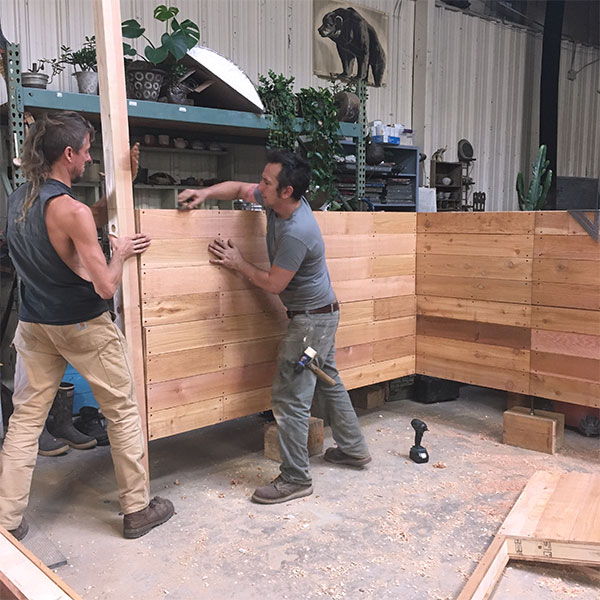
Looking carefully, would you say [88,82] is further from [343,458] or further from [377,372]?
[343,458]

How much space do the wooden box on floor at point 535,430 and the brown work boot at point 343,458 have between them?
38.9 inches

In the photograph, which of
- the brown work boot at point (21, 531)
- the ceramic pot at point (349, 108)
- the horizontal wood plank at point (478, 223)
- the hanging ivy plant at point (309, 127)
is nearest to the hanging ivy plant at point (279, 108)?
the hanging ivy plant at point (309, 127)

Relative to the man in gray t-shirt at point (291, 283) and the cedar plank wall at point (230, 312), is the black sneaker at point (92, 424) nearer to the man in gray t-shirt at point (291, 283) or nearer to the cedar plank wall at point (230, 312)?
the cedar plank wall at point (230, 312)

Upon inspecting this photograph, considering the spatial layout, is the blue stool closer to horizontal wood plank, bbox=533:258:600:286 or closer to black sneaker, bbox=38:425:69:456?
black sneaker, bbox=38:425:69:456

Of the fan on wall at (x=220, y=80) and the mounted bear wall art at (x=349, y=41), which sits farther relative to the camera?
the mounted bear wall art at (x=349, y=41)

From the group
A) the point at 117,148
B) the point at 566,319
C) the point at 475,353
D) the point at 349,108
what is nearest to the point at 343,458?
the point at 475,353

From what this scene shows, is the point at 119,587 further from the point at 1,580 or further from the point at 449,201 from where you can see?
the point at 449,201

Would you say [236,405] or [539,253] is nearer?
[236,405]

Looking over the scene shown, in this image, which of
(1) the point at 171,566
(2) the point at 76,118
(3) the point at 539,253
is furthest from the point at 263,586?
(3) the point at 539,253

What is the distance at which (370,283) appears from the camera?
4023 mm

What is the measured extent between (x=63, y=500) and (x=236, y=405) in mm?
989

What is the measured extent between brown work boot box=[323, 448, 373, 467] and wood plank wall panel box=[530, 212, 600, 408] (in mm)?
1204

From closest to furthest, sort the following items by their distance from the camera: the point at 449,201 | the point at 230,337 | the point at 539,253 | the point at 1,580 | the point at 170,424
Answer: the point at 1,580
the point at 170,424
the point at 230,337
the point at 539,253
the point at 449,201

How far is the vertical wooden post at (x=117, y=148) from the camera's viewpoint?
8.90ft
